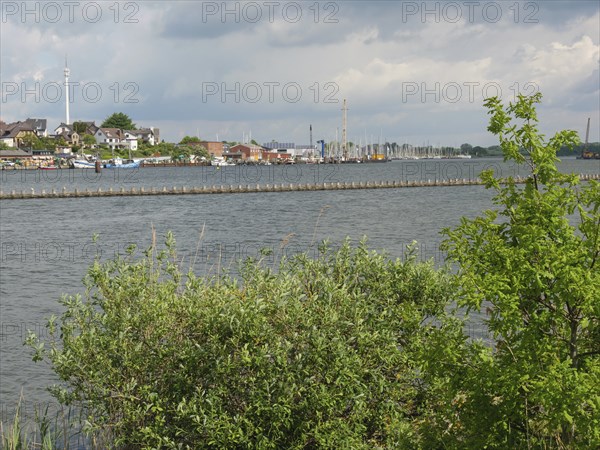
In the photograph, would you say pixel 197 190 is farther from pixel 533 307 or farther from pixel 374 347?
pixel 533 307

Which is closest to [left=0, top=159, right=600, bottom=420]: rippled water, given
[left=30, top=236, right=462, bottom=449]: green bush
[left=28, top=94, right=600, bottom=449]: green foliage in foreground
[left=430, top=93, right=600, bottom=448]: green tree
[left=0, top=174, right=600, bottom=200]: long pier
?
[left=0, top=174, right=600, bottom=200]: long pier

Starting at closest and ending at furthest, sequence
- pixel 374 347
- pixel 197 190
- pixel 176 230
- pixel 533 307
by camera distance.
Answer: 1. pixel 533 307
2. pixel 374 347
3. pixel 176 230
4. pixel 197 190

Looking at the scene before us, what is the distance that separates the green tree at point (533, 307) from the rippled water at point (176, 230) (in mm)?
7526

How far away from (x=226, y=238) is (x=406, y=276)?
40516mm

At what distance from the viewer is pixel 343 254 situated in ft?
43.6

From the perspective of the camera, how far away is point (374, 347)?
11.2 meters

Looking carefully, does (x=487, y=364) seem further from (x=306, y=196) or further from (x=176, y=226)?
(x=306, y=196)

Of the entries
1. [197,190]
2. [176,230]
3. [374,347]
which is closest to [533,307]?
[374,347]

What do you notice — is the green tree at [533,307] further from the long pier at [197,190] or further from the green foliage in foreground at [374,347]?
the long pier at [197,190]

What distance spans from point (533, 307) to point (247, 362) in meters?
4.24

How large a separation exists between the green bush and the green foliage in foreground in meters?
0.03

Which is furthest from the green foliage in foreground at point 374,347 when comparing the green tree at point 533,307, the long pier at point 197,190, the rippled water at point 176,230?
the long pier at point 197,190

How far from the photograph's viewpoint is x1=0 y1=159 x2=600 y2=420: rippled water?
26.4m

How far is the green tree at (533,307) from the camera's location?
6863 millimetres
